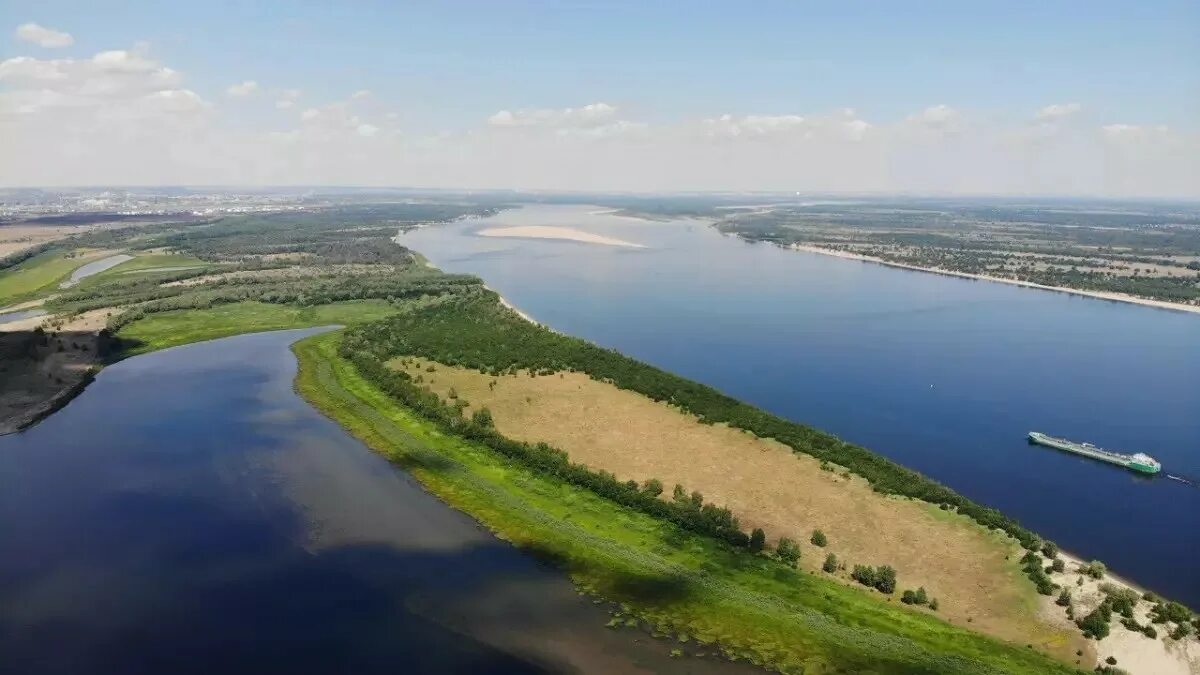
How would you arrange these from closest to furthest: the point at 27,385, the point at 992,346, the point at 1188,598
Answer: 1. the point at 1188,598
2. the point at 27,385
3. the point at 992,346

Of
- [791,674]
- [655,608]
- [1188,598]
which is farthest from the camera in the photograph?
[1188,598]

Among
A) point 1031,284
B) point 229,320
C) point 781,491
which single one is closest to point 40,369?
point 229,320

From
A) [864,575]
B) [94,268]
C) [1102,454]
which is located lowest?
[864,575]

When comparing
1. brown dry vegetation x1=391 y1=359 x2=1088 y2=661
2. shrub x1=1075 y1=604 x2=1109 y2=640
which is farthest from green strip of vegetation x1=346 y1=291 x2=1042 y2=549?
shrub x1=1075 y1=604 x2=1109 y2=640

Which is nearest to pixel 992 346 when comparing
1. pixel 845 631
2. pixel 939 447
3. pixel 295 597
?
pixel 939 447

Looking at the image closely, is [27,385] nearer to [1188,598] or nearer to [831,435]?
[831,435]

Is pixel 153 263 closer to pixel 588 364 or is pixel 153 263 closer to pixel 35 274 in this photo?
pixel 35 274
